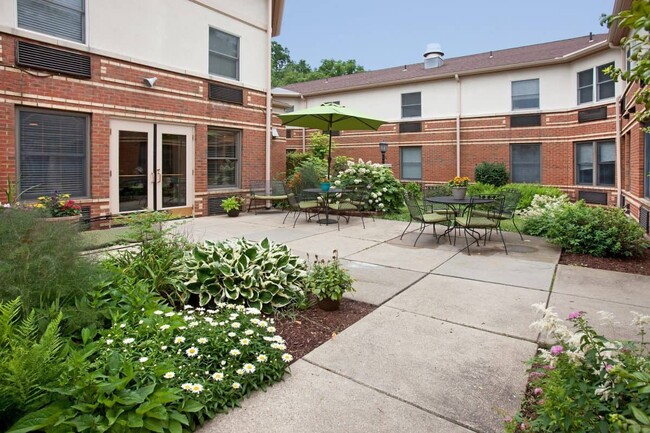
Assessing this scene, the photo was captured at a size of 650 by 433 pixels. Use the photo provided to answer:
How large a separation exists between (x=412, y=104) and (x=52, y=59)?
47.7 feet

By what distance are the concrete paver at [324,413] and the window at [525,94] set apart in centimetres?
1654

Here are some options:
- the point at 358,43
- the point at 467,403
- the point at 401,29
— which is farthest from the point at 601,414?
the point at 358,43

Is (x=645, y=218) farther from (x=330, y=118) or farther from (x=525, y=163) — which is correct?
(x=525, y=163)

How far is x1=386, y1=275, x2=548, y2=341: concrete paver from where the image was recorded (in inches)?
145

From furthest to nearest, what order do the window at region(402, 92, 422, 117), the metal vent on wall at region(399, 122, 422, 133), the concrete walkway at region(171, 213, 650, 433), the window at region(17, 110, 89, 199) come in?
the metal vent on wall at region(399, 122, 422, 133)
the window at region(402, 92, 422, 117)
the window at region(17, 110, 89, 199)
the concrete walkway at region(171, 213, 650, 433)

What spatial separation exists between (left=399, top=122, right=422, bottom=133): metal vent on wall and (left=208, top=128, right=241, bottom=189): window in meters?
9.78

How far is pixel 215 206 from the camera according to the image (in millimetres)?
11070

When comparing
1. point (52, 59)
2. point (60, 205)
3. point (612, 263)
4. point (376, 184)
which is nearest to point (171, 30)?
point (52, 59)

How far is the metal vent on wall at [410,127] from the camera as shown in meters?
18.7

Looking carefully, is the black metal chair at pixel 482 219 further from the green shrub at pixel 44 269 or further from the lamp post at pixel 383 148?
the lamp post at pixel 383 148

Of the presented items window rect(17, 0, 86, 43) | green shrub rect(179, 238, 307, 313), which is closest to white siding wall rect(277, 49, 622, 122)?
green shrub rect(179, 238, 307, 313)

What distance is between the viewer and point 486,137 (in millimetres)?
17125

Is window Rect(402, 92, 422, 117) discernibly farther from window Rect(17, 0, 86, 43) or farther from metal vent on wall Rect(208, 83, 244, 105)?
window Rect(17, 0, 86, 43)

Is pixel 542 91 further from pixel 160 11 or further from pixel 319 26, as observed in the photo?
pixel 319 26
